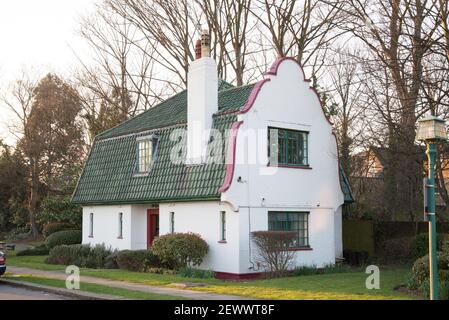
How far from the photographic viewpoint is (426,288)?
51.5 feet

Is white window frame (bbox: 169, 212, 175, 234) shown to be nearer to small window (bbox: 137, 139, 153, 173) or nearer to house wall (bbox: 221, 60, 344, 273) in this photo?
small window (bbox: 137, 139, 153, 173)

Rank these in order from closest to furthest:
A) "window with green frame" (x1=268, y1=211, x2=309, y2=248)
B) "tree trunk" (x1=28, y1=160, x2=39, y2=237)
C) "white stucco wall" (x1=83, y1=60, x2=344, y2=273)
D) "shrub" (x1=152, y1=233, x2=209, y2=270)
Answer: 1. "white stucco wall" (x1=83, y1=60, x2=344, y2=273)
2. "shrub" (x1=152, y1=233, x2=209, y2=270)
3. "window with green frame" (x1=268, y1=211, x2=309, y2=248)
4. "tree trunk" (x1=28, y1=160, x2=39, y2=237)

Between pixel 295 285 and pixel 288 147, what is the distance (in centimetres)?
721

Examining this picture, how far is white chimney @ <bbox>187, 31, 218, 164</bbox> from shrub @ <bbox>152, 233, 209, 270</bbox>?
3119mm

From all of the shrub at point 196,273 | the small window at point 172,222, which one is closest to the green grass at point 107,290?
A: the shrub at point 196,273

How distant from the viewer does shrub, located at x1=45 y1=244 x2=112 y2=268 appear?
26.6 metres

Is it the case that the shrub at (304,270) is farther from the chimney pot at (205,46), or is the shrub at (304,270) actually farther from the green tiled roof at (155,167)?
the chimney pot at (205,46)

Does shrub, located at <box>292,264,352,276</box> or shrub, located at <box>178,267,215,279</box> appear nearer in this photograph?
shrub, located at <box>178,267,215,279</box>

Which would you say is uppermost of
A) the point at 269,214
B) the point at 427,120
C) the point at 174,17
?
the point at 174,17

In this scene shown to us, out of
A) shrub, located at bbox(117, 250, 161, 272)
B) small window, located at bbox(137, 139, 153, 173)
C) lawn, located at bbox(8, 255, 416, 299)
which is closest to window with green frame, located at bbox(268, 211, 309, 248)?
lawn, located at bbox(8, 255, 416, 299)

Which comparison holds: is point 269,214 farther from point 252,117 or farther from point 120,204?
point 120,204

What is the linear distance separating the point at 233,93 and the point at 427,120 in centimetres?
1299
